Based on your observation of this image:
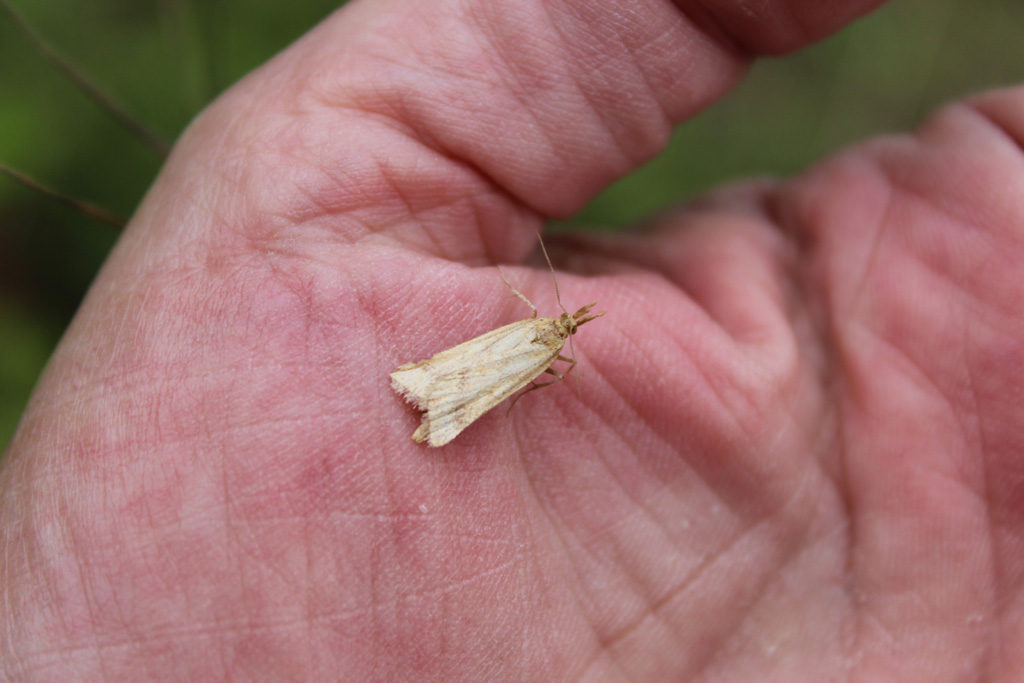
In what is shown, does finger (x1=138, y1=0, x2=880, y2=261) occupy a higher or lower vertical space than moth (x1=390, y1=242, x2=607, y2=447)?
higher

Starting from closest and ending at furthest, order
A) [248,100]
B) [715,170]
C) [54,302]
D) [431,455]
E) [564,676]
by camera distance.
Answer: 1. [431,455]
2. [564,676]
3. [248,100]
4. [54,302]
5. [715,170]

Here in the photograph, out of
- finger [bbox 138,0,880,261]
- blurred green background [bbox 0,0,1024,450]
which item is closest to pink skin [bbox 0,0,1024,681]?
finger [bbox 138,0,880,261]

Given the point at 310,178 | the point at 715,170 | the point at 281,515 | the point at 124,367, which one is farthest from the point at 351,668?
the point at 715,170

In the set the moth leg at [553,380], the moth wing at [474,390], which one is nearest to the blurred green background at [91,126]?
the moth leg at [553,380]

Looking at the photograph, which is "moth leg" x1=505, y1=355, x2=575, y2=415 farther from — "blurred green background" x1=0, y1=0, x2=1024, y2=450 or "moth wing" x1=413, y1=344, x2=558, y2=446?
"blurred green background" x1=0, y1=0, x2=1024, y2=450

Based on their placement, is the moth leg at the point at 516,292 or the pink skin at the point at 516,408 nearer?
the pink skin at the point at 516,408

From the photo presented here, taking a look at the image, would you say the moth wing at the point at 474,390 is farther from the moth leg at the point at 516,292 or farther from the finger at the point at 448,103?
the finger at the point at 448,103

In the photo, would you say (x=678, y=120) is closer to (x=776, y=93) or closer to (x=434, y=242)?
(x=434, y=242)
